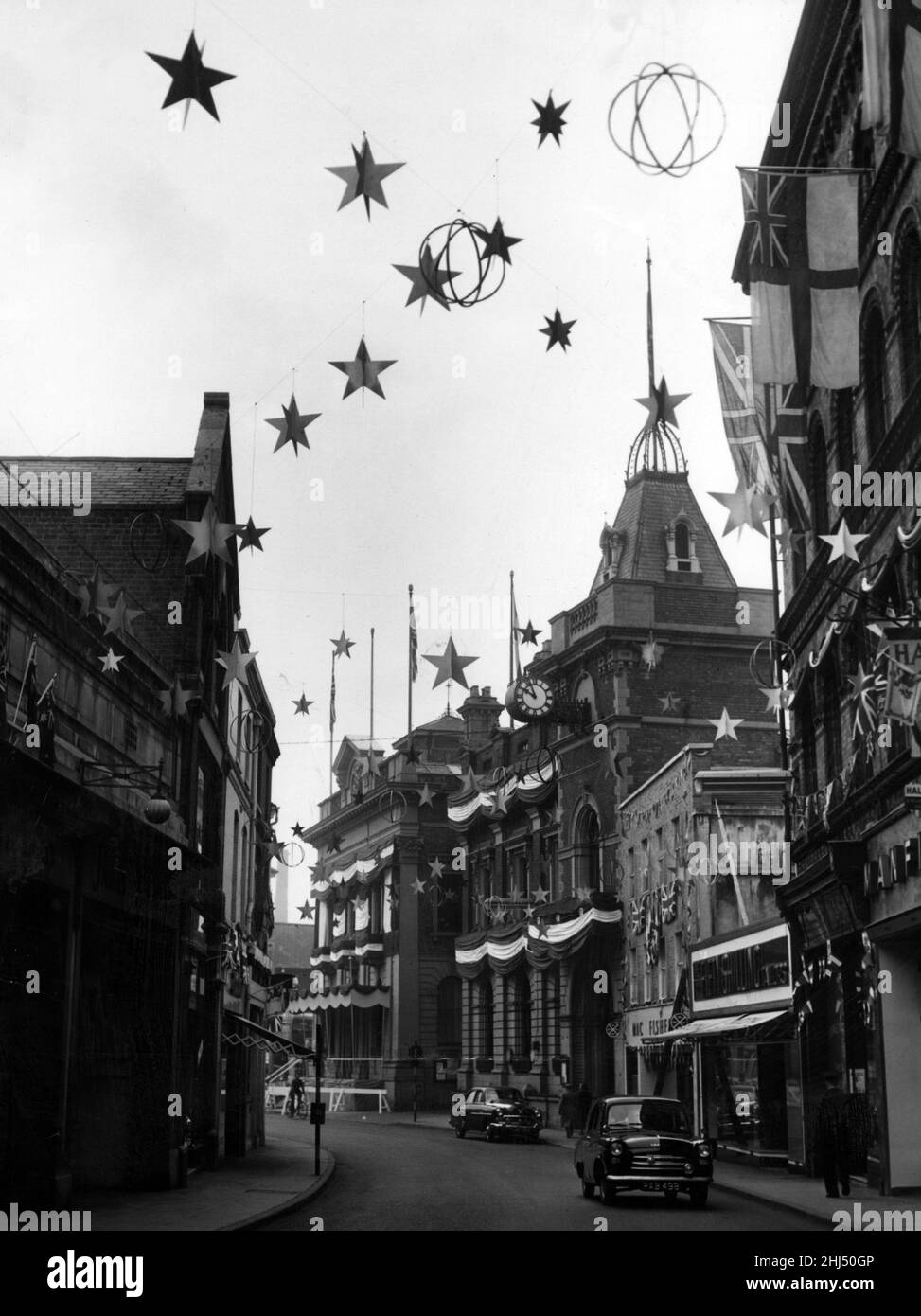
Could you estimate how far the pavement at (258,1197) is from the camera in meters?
19.0

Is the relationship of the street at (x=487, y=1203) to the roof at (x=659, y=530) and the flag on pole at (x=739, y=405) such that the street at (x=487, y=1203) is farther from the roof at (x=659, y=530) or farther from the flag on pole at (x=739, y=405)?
the roof at (x=659, y=530)

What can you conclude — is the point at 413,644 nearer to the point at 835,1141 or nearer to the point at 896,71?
the point at 835,1141

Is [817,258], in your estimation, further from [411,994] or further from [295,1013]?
[295,1013]

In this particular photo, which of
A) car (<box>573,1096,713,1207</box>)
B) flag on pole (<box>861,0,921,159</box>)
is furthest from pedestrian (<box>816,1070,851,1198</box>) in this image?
flag on pole (<box>861,0,921,159</box>)

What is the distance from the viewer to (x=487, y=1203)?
2202 cm

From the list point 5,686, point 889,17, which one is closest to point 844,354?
point 889,17

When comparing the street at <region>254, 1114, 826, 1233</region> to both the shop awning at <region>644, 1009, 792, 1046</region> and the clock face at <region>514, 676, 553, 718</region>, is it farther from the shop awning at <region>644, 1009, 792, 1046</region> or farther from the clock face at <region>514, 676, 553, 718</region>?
the clock face at <region>514, 676, 553, 718</region>

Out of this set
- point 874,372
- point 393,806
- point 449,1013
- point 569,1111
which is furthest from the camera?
point 393,806

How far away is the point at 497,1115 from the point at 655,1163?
24.3m

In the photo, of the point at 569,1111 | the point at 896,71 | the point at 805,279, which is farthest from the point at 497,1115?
the point at 896,71

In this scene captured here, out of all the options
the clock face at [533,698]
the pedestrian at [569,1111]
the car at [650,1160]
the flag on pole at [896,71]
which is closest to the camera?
the flag on pole at [896,71]

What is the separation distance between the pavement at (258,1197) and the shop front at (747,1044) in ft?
3.17

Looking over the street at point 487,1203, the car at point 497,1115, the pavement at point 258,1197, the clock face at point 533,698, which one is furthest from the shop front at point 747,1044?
the clock face at point 533,698

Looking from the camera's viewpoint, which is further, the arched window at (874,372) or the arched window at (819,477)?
the arched window at (819,477)
